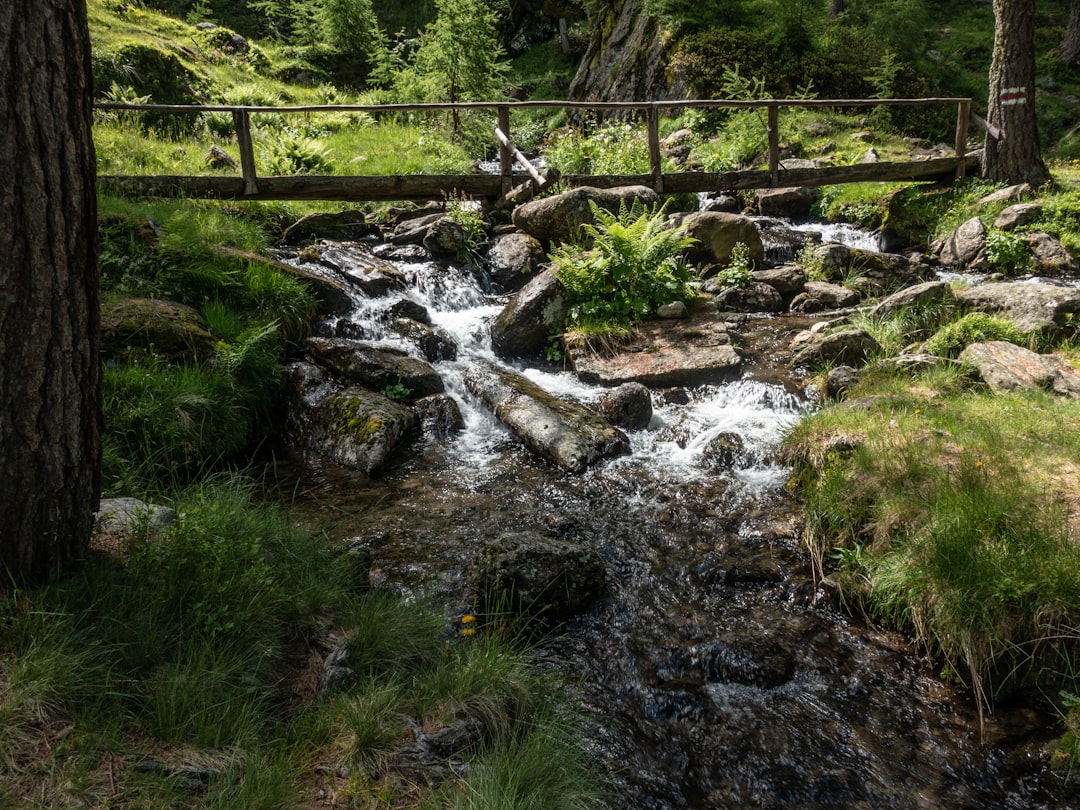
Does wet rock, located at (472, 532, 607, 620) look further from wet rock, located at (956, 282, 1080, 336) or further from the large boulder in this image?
the large boulder

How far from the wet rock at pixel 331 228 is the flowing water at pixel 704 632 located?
585 cm

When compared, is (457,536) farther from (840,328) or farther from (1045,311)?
(1045,311)

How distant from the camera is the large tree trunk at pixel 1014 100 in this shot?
12.5 m

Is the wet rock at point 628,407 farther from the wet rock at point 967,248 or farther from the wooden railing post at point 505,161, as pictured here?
the wet rock at point 967,248

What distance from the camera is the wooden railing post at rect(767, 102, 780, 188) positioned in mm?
13055

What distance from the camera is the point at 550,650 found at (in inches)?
158

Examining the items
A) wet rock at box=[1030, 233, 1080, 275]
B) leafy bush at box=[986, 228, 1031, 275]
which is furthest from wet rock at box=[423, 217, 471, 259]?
wet rock at box=[1030, 233, 1080, 275]

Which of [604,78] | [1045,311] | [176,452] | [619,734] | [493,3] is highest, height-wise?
[493,3]

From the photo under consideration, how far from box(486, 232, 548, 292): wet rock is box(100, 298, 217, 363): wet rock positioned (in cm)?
493

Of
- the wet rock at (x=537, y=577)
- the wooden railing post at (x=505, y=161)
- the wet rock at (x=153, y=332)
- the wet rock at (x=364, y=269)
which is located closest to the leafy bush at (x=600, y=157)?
the wooden railing post at (x=505, y=161)

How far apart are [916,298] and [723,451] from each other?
3940mm

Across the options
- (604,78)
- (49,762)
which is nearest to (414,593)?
(49,762)

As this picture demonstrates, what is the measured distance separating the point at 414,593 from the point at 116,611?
67.6 inches

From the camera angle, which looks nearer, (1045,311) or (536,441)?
(536,441)
